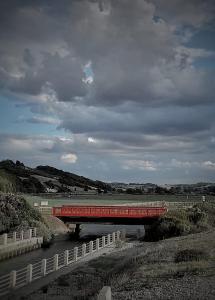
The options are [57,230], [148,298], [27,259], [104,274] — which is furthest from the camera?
[57,230]

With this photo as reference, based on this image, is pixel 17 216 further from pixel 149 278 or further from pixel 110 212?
pixel 149 278

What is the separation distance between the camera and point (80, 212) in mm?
71250

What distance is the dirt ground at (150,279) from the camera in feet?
60.3

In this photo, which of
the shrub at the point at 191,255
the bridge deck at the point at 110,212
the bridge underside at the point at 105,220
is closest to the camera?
the shrub at the point at 191,255

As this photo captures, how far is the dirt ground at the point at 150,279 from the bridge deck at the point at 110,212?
3424 centimetres

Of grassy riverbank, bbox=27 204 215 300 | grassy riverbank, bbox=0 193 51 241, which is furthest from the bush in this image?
grassy riverbank, bbox=27 204 215 300

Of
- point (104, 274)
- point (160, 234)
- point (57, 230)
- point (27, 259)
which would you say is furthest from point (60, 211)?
point (104, 274)

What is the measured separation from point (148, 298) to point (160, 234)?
42418 millimetres

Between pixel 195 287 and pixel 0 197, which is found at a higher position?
pixel 0 197

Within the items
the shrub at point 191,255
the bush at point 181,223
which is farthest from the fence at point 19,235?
the shrub at point 191,255

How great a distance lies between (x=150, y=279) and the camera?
21.4 meters

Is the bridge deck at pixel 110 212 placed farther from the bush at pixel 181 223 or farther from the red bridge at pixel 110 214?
the bush at pixel 181 223

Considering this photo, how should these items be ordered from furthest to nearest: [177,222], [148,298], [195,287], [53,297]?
[177,222], [53,297], [195,287], [148,298]

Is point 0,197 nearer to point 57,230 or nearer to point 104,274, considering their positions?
point 57,230
